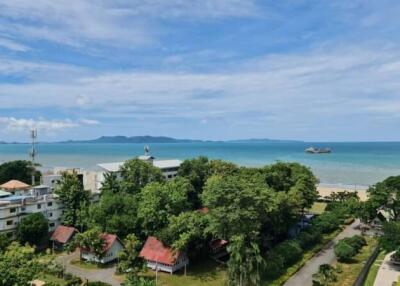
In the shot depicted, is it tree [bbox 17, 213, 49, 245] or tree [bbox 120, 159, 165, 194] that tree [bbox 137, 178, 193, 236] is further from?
tree [bbox 17, 213, 49, 245]

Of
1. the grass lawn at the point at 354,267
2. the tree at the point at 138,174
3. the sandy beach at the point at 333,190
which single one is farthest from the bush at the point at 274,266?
the sandy beach at the point at 333,190

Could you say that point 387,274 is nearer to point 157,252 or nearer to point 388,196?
point 388,196

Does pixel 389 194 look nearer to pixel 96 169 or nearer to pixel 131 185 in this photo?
pixel 131 185

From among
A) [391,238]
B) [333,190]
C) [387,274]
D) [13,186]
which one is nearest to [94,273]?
[387,274]

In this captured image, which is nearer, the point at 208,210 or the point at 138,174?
the point at 208,210

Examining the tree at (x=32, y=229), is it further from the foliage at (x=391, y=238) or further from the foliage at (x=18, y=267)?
the foliage at (x=391, y=238)

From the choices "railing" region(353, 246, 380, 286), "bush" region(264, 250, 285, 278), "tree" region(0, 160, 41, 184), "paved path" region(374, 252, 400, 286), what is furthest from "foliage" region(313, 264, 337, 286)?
"tree" region(0, 160, 41, 184)
